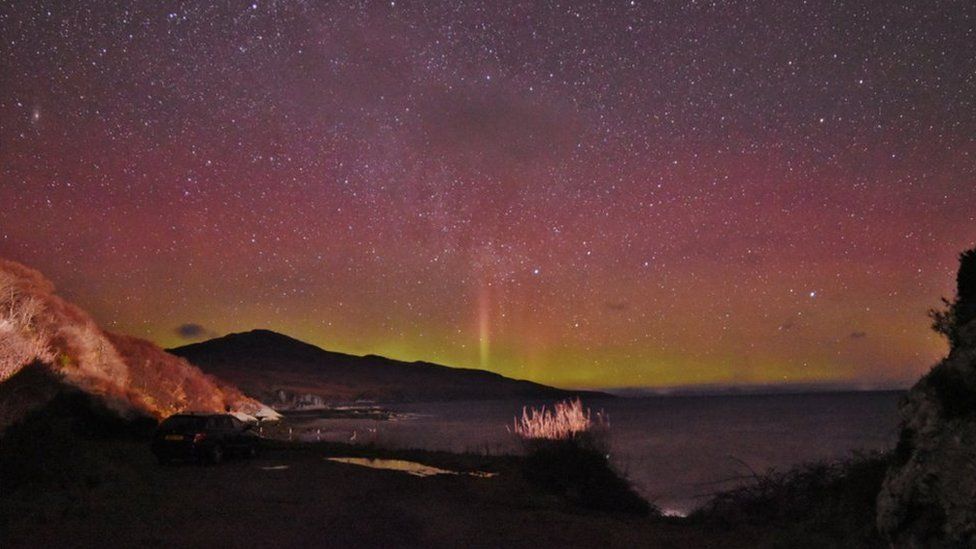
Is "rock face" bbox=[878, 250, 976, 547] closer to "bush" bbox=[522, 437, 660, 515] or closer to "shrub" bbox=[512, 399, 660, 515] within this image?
"shrub" bbox=[512, 399, 660, 515]

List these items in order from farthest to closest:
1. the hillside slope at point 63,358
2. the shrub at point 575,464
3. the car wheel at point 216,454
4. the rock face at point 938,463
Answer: the car wheel at point 216,454 → the hillside slope at point 63,358 → the shrub at point 575,464 → the rock face at point 938,463

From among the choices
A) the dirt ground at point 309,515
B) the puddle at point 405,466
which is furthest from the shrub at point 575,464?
the puddle at point 405,466

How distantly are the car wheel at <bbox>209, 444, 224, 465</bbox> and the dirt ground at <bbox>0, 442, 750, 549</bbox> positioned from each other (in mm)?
2459

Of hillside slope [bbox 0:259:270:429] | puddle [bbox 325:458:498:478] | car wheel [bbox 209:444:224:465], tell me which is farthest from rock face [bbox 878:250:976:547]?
car wheel [bbox 209:444:224:465]

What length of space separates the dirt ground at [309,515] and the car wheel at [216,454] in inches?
96.8

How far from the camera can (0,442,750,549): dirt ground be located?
10672mm

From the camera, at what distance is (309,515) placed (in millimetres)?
12672

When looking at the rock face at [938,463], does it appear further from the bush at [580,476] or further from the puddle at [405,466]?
the puddle at [405,466]

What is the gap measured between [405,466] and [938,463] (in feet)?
54.4

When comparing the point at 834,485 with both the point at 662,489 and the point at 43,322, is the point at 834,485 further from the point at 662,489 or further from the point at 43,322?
Answer: the point at 43,322

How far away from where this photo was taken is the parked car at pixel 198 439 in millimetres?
20328

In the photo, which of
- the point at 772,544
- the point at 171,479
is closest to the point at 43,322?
the point at 171,479

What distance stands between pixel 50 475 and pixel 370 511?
7.03 metres

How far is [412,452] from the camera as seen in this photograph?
2572cm
